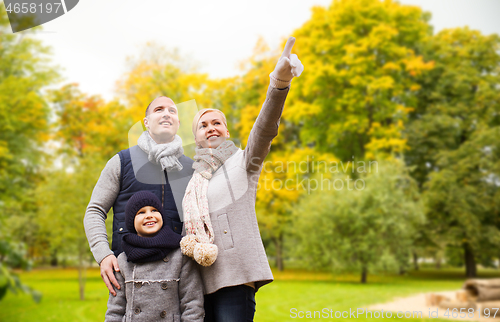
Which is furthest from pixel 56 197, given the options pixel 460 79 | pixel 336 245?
pixel 460 79

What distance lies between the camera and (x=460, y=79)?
1472 cm

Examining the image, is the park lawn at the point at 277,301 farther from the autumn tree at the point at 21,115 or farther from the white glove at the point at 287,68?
the white glove at the point at 287,68

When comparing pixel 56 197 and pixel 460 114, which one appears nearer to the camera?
pixel 56 197

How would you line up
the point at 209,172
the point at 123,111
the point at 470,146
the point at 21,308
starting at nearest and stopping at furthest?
the point at 209,172, the point at 21,308, the point at 470,146, the point at 123,111

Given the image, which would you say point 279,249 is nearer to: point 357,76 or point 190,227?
point 357,76

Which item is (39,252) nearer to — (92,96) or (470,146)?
(92,96)

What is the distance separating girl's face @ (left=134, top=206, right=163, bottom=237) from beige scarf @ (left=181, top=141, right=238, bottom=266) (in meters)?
0.14

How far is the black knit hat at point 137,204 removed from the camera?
1977 mm

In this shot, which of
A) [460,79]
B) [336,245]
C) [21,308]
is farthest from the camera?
[460,79]

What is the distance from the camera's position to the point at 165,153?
2.08m

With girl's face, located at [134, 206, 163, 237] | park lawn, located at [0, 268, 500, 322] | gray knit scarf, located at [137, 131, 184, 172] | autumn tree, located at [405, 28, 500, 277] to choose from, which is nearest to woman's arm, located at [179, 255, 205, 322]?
girl's face, located at [134, 206, 163, 237]

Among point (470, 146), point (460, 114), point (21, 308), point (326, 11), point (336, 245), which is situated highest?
point (326, 11)

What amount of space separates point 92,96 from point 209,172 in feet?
57.6

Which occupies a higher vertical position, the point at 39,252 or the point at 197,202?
the point at 197,202
